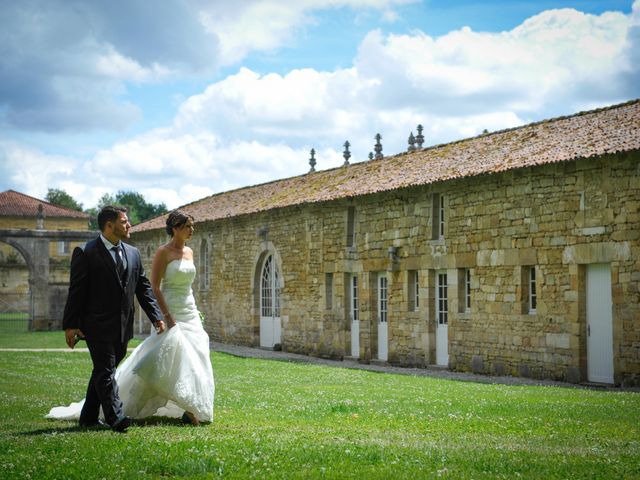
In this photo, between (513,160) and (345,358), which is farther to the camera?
(345,358)

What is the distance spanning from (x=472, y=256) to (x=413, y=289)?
2.69m

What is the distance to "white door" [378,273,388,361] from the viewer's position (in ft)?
77.9

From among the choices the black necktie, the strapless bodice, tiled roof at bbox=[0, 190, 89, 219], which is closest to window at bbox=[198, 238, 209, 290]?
the strapless bodice

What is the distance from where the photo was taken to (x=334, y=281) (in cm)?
2564

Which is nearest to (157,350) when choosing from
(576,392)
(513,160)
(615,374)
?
(576,392)

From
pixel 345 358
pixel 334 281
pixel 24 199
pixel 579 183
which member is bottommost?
pixel 345 358

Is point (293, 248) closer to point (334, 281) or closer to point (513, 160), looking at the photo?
point (334, 281)

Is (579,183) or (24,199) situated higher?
(24,199)

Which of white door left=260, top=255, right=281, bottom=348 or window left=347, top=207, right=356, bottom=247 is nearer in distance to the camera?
window left=347, top=207, right=356, bottom=247

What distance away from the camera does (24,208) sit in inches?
3068

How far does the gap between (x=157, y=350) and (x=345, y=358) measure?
54.3 feet

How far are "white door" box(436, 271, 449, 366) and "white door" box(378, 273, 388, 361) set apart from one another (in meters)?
2.21

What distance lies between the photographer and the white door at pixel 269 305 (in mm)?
29391

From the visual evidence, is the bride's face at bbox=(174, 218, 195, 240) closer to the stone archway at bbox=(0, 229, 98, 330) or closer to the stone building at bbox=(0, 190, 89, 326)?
the stone archway at bbox=(0, 229, 98, 330)
